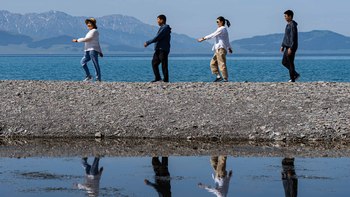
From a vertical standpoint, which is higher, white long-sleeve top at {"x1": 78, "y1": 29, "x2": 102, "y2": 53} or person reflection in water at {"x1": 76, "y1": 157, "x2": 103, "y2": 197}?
white long-sleeve top at {"x1": 78, "y1": 29, "x2": 102, "y2": 53}

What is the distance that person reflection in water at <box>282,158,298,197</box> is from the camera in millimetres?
10423

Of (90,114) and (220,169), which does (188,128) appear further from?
(220,169)

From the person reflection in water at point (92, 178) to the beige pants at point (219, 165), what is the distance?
1.81 metres

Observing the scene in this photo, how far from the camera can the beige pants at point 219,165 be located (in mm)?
12030

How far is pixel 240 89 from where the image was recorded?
70.9ft

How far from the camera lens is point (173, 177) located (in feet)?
38.4

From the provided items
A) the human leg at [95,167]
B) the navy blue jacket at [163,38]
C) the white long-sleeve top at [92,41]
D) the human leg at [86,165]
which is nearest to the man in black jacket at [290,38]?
the navy blue jacket at [163,38]

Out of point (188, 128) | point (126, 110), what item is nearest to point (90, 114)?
point (126, 110)

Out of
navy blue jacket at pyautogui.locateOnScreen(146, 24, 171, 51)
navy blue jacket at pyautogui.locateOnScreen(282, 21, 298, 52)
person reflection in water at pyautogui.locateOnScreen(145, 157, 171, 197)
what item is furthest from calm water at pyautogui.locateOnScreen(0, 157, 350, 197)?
navy blue jacket at pyautogui.locateOnScreen(146, 24, 171, 51)

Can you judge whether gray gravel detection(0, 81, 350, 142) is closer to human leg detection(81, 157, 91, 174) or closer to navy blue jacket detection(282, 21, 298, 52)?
navy blue jacket detection(282, 21, 298, 52)

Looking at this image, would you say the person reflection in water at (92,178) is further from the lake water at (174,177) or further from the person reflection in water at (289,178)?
the person reflection in water at (289,178)

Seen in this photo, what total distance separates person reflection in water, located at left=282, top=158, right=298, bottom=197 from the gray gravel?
386cm

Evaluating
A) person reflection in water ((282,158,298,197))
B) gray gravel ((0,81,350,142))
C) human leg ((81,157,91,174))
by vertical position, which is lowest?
person reflection in water ((282,158,298,197))

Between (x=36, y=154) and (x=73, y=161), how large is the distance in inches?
57.0
